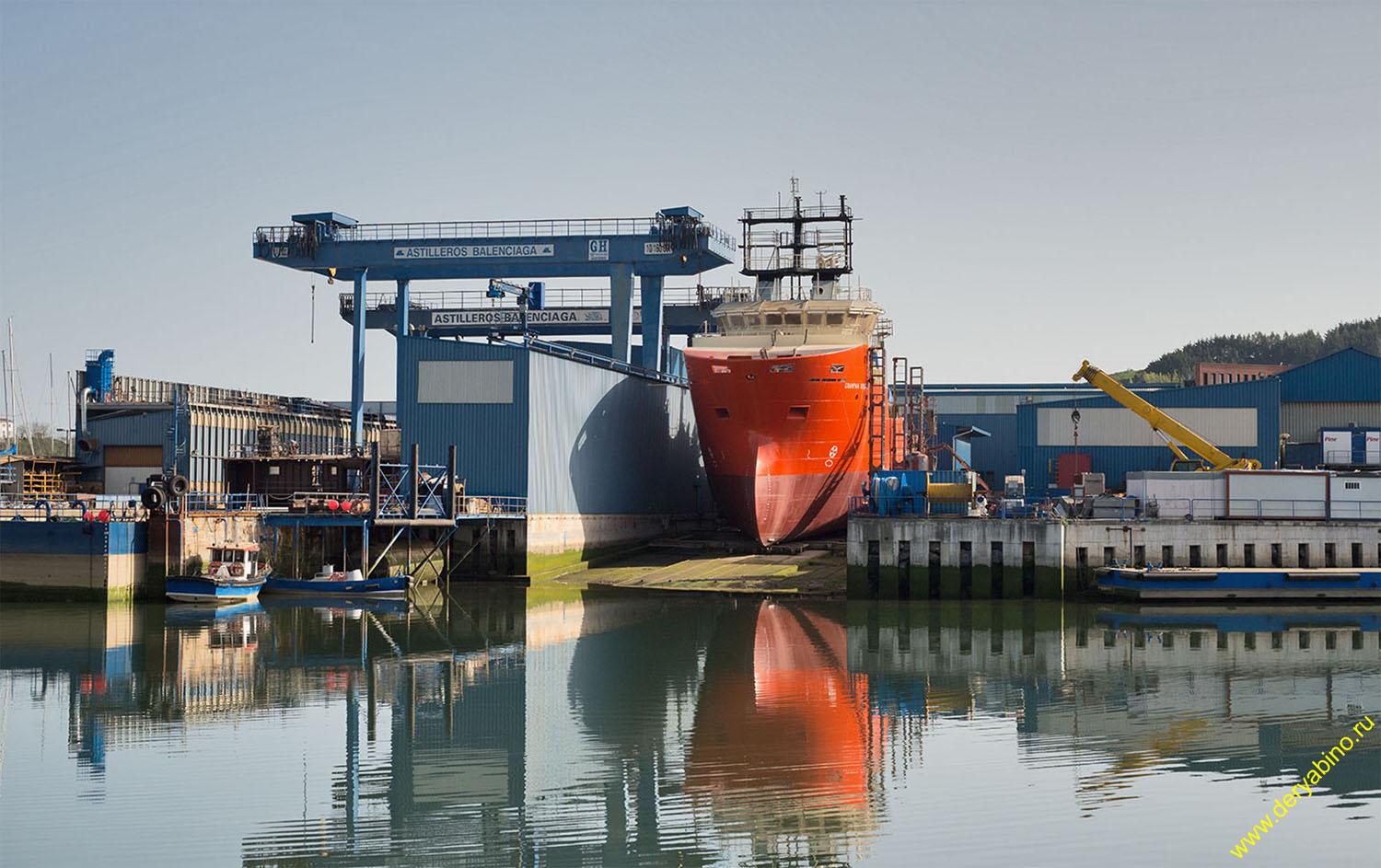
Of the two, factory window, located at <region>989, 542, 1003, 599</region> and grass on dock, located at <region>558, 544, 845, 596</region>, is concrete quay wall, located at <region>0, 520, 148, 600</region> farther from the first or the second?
factory window, located at <region>989, 542, 1003, 599</region>

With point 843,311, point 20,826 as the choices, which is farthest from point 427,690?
point 843,311

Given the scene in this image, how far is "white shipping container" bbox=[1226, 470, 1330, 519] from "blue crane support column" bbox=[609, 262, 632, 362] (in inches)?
940

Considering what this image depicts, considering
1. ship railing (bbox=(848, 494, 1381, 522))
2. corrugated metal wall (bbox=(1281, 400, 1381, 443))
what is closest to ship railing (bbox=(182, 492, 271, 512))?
ship railing (bbox=(848, 494, 1381, 522))

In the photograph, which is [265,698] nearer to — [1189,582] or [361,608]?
[361,608]

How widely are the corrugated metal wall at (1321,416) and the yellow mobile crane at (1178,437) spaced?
7000 mm

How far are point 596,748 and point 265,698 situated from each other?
25.6 feet

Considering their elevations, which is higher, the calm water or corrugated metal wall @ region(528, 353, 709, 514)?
corrugated metal wall @ region(528, 353, 709, 514)

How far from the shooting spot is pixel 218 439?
5234cm

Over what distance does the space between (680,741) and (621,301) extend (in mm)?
33355

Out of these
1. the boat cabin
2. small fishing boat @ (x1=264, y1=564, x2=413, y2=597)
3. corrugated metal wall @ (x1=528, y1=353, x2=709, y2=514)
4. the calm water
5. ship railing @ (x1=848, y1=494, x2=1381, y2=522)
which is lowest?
the calm water

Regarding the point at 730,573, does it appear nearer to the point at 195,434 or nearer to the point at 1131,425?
the point at 1131,425

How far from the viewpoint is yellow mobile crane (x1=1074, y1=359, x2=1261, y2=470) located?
4594 cm

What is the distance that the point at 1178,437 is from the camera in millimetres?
46906

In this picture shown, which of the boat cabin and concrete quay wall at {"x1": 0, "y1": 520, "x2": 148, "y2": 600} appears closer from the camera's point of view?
concrete quay wall at {"x1": 0, "y1": 520, "x2": 148, "y2": 600}
